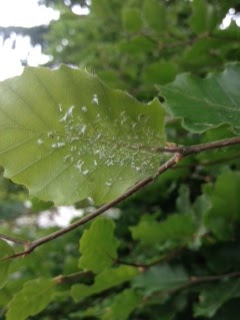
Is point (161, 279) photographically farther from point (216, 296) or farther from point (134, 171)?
point (134, 171)

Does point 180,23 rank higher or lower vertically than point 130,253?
higher

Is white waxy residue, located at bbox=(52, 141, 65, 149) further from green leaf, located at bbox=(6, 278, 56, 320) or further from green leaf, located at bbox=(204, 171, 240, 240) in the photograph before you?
green leaf, located at bbox=(204, 171, 240, 240)

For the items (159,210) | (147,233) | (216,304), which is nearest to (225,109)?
(216,304)

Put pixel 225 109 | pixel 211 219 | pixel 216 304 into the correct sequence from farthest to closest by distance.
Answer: pixel 211 219
pixel 216 304
pixel 225 109

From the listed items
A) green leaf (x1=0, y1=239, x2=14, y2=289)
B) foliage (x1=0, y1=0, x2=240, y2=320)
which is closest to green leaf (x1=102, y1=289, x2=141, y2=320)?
foliage (x1=0, y1=0, x2=240, y2=320)

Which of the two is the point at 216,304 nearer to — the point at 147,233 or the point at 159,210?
the point at 147,233

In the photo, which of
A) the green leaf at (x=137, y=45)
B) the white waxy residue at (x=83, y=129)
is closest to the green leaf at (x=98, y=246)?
the white waxy residue at (x=83, y=129)
